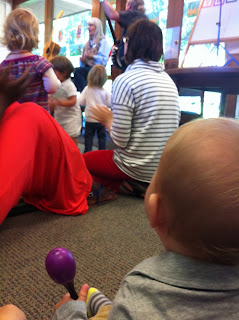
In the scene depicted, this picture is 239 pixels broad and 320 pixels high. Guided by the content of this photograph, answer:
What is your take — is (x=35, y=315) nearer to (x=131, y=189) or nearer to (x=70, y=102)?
(x=131, y=189)

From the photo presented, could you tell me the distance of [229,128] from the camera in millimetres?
345

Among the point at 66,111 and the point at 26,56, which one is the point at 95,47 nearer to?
the point at 66,111

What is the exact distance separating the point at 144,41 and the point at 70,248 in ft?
3.26

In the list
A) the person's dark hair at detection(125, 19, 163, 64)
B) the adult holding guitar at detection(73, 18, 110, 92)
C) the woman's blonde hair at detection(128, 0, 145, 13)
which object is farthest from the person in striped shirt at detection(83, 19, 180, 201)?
the adult holding guitar at detection(73, 18, 110, 92)

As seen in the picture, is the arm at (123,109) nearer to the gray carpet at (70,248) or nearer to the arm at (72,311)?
the gray carpet at (70,248)

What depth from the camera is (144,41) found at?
1.42 m

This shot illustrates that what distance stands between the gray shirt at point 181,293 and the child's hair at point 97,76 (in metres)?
2.17

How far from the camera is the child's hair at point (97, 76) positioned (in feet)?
7.78

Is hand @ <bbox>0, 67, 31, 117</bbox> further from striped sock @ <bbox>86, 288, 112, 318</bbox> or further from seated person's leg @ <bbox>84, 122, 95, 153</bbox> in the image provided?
seated person's leg @ <bbox>84, 122, 95, 153</bbox>

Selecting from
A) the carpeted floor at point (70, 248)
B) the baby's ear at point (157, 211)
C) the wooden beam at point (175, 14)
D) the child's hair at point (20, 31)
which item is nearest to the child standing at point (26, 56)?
the child's hair at point (20, 31)

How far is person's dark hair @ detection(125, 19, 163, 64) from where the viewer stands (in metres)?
1.42

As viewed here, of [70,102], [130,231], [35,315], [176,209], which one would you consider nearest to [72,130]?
[70,102]

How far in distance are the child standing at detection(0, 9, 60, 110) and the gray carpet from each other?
0.68 metres

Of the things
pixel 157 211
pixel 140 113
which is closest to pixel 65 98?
pixel 140 113
